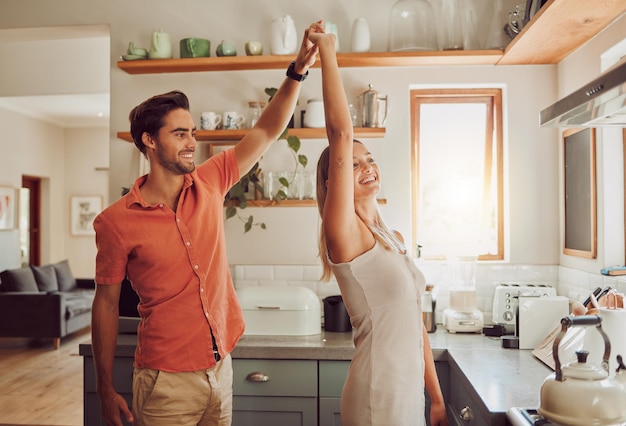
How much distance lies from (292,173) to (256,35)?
779mm

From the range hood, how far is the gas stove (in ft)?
2.69

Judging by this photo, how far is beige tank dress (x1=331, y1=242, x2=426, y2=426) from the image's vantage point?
1628 mm

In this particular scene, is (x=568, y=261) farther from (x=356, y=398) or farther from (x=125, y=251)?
(x=125, y=251)

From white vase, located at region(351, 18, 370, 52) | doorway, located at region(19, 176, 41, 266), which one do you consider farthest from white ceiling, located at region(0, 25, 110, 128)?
white vase, located at region(351, 18, 370, 52)

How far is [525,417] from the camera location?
5.25 feet

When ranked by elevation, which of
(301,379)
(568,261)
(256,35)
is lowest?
(301,379)

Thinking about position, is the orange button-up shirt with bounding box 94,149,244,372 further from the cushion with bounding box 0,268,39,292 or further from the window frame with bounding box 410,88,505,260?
the cushion with bounding box 0,268,39,292

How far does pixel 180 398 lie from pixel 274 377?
0.78 meters

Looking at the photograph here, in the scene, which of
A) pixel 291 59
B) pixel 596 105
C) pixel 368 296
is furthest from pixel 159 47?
pixel 596 105

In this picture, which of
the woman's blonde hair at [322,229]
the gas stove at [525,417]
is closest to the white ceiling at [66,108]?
the woman's blonde hair at [322,229]

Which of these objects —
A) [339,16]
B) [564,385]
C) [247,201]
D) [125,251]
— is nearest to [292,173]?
[247,201]

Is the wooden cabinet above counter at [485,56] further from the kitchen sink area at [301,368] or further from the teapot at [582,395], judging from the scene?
the teapot at [582,395]

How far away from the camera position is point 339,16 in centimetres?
327

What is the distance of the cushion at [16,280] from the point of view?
690cm
